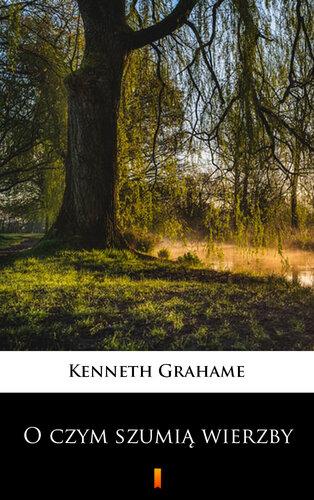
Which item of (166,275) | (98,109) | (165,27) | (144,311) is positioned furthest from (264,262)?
(144,311)

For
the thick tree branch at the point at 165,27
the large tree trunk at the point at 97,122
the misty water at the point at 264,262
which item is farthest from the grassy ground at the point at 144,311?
the thick tree branch at the point at 165,27

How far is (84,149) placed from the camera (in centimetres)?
677

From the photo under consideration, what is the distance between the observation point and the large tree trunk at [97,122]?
21.9 ft

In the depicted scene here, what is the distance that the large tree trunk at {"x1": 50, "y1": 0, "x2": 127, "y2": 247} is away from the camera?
6664 millimetres

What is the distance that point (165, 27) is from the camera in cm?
649

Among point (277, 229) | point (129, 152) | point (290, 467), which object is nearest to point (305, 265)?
point (129, 152)

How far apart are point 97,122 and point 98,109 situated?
178 mm

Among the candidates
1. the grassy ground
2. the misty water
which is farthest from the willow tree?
the misty water

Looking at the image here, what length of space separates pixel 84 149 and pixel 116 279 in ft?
7.77

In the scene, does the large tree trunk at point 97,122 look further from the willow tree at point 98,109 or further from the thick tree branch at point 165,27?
the thick tree branch at point 165,27

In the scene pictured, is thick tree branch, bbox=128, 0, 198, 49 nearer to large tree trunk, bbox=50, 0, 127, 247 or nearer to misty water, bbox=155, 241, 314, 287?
large tree trunk, bbox=50, 0, 127, 247

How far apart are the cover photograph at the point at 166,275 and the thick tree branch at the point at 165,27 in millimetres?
21

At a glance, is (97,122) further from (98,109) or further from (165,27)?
(165,27)

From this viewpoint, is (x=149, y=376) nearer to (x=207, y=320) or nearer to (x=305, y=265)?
(x=207, y=320)
